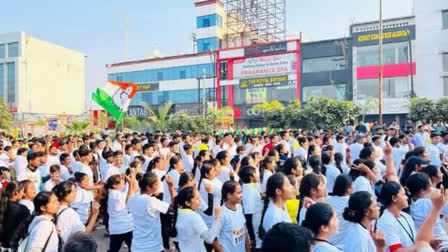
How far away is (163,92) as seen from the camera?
→ 130 feet

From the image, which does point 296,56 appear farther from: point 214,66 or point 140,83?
point 140,83

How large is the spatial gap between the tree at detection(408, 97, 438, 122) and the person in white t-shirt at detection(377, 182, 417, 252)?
17.8 metres

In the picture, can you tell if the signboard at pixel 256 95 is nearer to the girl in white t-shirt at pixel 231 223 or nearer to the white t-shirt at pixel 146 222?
the white t-shirt at pixel 146 222

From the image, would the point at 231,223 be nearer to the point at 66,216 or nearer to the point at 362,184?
the point at 66,216

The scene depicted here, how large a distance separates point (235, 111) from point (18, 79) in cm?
3879

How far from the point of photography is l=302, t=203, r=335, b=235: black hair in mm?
2643

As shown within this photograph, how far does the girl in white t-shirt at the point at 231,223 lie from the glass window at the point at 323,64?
91.4ft

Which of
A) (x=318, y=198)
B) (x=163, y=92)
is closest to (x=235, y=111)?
(x=163, y=92)

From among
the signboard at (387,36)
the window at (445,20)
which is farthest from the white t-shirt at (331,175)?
the window at (445,20)

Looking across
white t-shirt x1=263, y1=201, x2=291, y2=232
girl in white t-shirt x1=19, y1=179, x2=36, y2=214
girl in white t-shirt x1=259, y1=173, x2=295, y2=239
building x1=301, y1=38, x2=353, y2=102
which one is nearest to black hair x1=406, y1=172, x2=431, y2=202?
girl in white t-shirt x1=259, y1=173, x2=295, y2=239

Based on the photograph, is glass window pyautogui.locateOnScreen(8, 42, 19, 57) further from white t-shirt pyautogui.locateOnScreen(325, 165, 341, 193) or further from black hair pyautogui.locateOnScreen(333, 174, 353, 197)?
black hair pyautogui.locateOnScreen(333, 174, 353, 197)

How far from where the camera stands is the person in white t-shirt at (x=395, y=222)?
3.08m

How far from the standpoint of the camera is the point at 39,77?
61.9 meters

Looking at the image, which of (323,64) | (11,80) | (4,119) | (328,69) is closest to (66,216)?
(328,69)
